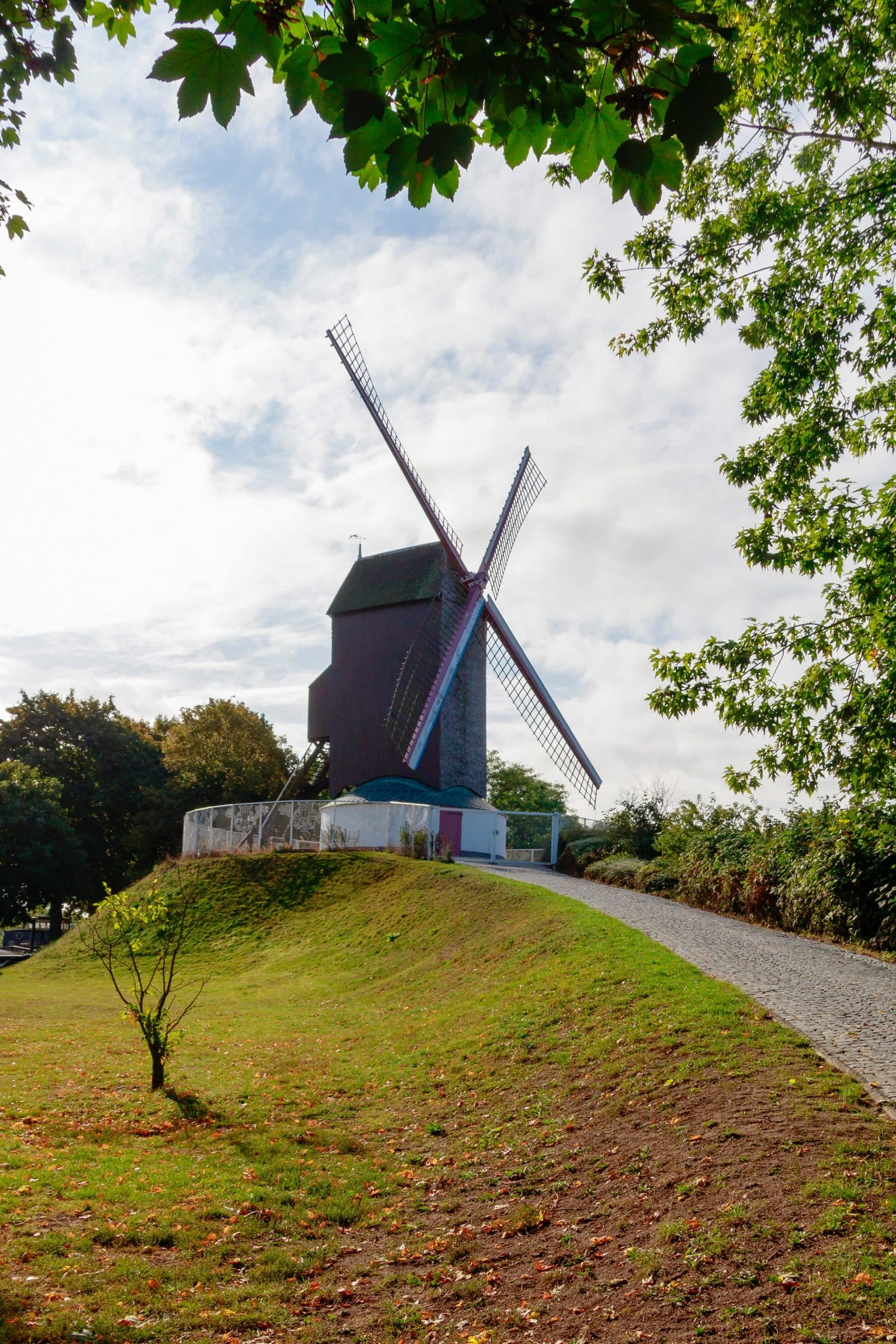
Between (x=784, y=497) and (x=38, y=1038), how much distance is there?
1227 cm

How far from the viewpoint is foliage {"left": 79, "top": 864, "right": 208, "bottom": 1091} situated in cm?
952

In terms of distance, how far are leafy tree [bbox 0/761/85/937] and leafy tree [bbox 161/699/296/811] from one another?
17.1ft

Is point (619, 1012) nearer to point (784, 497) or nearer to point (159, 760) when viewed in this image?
point (784, 497)

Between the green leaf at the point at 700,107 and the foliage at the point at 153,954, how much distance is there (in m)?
7.44

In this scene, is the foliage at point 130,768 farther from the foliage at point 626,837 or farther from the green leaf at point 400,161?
the green leaf at point 400,161

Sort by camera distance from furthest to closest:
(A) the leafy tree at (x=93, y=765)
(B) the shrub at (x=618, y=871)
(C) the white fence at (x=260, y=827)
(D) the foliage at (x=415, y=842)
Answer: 1. (A) the leafy tree at (x=93, y=765)
2. (C) the white fence at (x=260, y=827)
3. (D) the foliage at (x=415, y=842)
4. (B) the shrub at (x=618, y=871)

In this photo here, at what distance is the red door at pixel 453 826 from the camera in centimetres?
3027

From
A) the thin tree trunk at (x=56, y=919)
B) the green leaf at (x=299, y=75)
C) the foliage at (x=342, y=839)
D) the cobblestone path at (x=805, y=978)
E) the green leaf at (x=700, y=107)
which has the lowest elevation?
the thin tree trunk at (x=56, y=919)

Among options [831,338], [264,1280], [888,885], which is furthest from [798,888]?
[264,1280]

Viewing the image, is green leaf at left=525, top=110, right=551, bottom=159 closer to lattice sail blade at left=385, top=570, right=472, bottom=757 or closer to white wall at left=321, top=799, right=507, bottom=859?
white wall at left=321, top=799, right=507, bottom=859

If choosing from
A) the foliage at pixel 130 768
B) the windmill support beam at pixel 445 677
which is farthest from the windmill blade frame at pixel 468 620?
the foliage at pixel 130 768

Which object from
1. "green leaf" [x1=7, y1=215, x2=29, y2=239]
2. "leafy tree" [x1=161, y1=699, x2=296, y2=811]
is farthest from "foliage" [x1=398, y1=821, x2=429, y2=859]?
"green leaf" [x1=7, y1=215, x2=29, y2=239]

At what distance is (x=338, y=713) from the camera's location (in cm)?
3303

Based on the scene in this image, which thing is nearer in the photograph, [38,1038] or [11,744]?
[38,1038]
